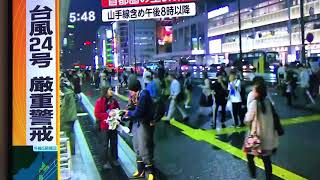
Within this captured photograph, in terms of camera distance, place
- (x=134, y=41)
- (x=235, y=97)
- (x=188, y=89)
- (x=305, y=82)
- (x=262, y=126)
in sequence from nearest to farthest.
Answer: (x=262, y=126), (x=305, y=82), (x=235, y=97), (x=188, y=89), (x=134, y=41)

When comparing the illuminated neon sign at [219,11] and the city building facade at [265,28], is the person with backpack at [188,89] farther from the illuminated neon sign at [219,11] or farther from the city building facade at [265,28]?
the illuminated neon sign at [219,11]

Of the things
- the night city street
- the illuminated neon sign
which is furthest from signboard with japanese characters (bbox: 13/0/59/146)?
the illuminated neon sign

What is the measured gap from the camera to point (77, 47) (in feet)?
12.9

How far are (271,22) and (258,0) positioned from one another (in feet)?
0.88

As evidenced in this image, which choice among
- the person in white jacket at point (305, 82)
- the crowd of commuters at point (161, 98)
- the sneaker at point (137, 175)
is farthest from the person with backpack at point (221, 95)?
the sneaker at point (137, 175)

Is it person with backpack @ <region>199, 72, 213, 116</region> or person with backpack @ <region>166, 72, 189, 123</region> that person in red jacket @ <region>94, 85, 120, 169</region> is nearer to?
person with backpack @ <region>166, 72, 189, 123</region>

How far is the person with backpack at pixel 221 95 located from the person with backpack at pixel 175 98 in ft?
1.00

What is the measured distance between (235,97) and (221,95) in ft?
0.48

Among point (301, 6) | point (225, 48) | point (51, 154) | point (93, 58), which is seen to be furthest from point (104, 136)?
point (301, 6)

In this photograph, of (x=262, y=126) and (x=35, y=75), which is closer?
(x=262, y=126)

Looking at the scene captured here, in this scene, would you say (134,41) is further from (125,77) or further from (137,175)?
(137,175)

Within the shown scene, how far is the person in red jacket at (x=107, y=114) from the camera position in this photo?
3838 mm

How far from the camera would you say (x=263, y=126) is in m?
3.49

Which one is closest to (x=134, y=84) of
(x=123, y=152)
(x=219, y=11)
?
(x=123, y=152)
